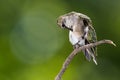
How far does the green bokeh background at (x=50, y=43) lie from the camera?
9.02m

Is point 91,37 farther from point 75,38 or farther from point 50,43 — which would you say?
point 50,43

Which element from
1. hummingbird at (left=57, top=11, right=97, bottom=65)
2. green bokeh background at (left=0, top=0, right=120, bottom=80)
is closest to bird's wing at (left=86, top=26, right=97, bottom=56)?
hummingbird at (left=57, top=11, right=97, bottom=65)

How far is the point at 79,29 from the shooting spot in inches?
78.5

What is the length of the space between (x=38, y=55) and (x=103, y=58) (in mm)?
1964

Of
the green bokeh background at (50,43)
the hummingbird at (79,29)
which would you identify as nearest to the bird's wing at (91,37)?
the hummingbird at (79,29)

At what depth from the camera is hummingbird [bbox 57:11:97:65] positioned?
1.95 metres

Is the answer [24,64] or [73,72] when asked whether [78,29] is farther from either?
[24,64]

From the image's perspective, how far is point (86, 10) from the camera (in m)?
9.21

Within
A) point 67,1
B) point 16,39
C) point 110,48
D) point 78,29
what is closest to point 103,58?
point 110,48

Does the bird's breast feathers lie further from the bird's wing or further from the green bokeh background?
the green bokeh background

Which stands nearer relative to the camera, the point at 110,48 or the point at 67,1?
the point at 110,48

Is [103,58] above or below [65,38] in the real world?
below

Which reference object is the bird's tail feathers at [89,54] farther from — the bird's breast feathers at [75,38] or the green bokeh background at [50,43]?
the green bokeh background at [50,43]

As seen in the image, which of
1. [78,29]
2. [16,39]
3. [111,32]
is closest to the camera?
[78,29]
